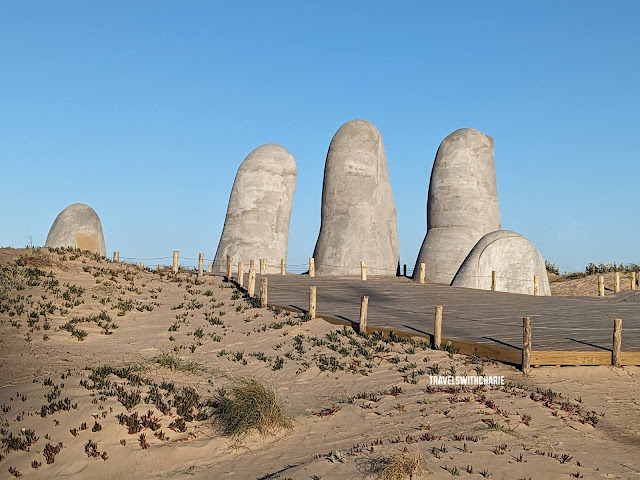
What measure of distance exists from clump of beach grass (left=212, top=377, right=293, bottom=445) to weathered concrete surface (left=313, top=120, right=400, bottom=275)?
75.8 feet

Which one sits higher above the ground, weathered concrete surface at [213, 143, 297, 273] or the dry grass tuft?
weathered concrete surface at [213, 143, 297, 273]

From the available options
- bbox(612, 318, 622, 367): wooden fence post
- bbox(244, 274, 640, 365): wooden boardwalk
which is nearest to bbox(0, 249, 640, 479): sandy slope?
bbox(612, 318, 622, 367): wooden fence post

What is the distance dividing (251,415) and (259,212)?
25.8 metres

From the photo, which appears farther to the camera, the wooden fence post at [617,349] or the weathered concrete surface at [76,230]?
the weathered concrete surface at [76,230]

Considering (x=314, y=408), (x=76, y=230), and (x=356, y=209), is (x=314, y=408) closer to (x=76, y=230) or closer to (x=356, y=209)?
(x=356, y=209)

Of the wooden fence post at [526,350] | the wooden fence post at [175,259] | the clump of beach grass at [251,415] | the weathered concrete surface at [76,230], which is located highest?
the weathered concrete surface at [76,230]

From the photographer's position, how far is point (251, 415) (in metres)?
10.6

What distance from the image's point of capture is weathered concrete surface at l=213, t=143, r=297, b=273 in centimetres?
3538

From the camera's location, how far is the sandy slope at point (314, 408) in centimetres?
906

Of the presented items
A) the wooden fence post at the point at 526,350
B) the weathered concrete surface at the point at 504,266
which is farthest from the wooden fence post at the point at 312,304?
the weathered concrete surface at the point at 504,266

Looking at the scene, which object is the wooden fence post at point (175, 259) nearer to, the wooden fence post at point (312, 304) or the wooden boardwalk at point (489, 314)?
the wooden boardwalk at point (489, 314)

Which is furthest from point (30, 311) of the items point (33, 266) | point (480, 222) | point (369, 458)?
point (480, 222)

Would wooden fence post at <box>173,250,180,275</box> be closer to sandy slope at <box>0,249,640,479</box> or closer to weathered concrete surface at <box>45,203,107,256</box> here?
weathered concrete surface at <box>45,203,107,256</box>

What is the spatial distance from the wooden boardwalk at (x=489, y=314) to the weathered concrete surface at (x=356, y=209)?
4.53 m
